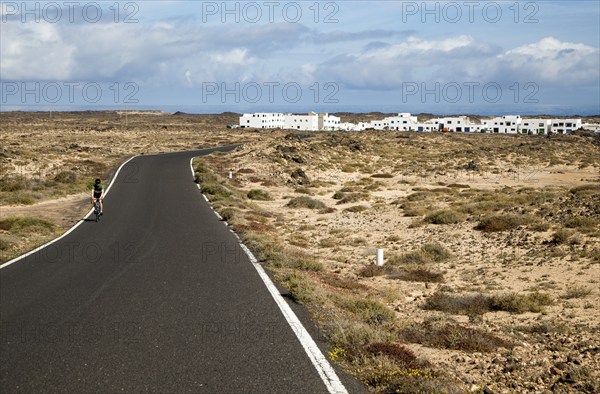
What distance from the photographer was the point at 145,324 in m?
8.97

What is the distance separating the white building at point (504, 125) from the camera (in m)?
174

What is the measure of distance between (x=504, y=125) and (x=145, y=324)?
182520 millimetres

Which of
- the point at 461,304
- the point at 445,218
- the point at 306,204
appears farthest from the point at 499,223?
the point at 306,204

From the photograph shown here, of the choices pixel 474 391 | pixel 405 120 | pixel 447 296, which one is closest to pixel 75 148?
pixel 447 296

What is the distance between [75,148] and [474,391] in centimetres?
7442

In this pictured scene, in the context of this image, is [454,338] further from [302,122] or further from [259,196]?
[302,122]

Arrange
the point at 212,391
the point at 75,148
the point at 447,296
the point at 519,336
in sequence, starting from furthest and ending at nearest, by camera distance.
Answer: the point at 75,148
the point at 447,296
the point at 519,336
the point at 212,391

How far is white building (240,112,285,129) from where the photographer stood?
186 m

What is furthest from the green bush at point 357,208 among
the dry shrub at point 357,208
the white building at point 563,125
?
the white building at point 563,125

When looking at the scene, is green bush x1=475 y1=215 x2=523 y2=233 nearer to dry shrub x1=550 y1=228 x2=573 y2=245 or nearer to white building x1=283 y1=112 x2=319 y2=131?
dry shrub x1=550 y1=228 x2=573 y2=245

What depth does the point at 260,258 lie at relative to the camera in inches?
606

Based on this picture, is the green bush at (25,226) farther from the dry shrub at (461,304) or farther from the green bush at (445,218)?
the green bush at (445,218)

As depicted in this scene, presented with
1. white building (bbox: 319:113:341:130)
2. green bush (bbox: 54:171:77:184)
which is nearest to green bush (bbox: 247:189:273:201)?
green bush (bbox: 54:171:77:184)

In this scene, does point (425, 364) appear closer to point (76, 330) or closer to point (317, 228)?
point (76, 330)
